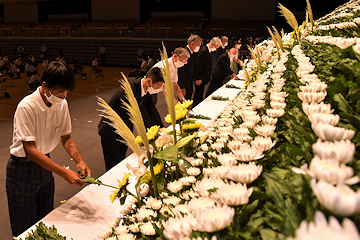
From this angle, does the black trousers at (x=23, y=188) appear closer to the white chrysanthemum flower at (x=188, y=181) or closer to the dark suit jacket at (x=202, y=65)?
the white chrysanthemum flower at (x=188, y=181)

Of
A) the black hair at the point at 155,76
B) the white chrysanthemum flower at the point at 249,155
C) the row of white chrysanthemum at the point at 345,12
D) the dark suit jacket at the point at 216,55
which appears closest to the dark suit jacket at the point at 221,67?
the dark suit jacket at the point at 216,55

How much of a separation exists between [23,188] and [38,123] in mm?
398

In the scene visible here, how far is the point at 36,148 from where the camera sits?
1659 millimetres

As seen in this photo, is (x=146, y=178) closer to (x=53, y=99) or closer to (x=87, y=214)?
(x=87, y=214)

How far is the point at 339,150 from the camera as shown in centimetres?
38

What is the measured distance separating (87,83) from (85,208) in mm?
9300

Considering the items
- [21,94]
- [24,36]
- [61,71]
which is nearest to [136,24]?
[24,36]

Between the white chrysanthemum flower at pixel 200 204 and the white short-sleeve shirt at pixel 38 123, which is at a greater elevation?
the white chrysanthemum flower at pixel 200 204

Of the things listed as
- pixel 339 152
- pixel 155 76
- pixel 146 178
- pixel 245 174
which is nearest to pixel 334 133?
pixel 339 152

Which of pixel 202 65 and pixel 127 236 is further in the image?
pixel 202 65

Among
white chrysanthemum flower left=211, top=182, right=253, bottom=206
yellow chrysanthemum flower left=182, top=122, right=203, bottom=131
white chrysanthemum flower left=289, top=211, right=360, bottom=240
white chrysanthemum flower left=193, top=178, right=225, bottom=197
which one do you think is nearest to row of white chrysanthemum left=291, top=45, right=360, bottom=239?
white chrysanthemum flower left=289, top=211, right=360, bottom=240

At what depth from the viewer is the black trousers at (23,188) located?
1.68 metres

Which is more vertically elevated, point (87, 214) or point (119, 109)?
point (119, 109)

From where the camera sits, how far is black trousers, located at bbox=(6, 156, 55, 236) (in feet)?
5.53
